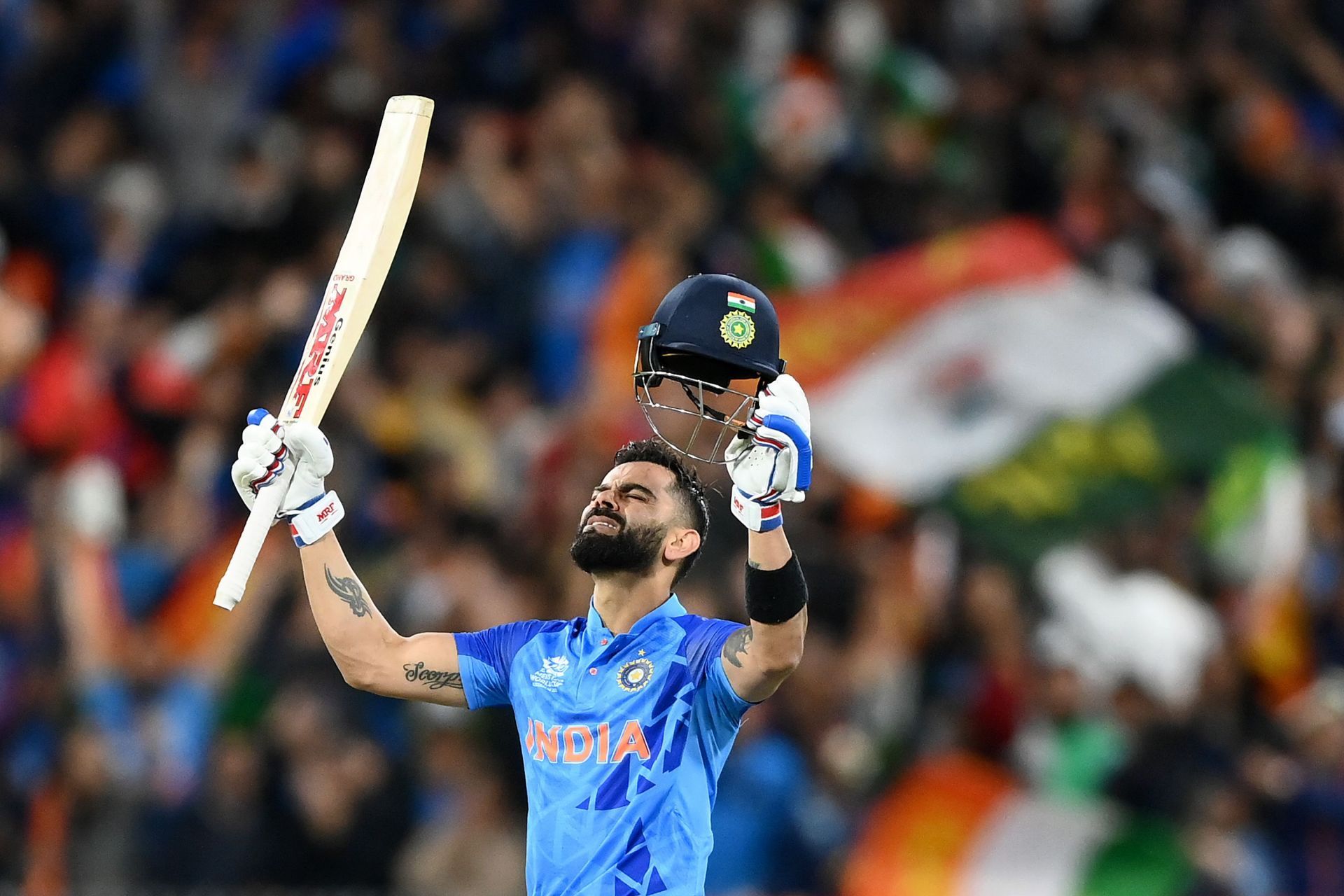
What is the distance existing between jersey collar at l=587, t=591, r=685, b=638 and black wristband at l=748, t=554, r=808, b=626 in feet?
2.00

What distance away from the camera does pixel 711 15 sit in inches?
539

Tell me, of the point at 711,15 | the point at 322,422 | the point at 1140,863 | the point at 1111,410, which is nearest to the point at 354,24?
the point at 711,15

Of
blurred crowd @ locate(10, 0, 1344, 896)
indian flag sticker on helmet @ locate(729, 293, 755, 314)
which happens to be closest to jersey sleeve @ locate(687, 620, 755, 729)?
indian flag sticker on helmet @ locate(729, 293, 755, 314)

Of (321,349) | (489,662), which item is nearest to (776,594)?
(489,662)

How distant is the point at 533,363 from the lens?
11805 millimetres

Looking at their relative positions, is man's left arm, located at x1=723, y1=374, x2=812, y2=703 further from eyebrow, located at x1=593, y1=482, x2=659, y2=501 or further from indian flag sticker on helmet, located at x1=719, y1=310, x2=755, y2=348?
eyebrow, located at x1=593, y1=482, x2=659, y2=501

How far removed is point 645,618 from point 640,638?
0.27ft

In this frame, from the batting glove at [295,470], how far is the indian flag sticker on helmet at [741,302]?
1.26 meters

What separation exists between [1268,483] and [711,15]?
15.3 feet

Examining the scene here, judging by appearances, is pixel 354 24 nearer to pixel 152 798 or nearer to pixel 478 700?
pixel 152 798

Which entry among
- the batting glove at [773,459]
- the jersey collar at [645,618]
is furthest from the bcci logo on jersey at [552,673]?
the batting glove at [773,459]

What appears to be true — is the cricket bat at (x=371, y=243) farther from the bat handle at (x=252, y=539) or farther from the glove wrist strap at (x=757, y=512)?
the glove wrist strap at (x=757, y=512)

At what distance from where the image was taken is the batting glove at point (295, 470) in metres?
6.21

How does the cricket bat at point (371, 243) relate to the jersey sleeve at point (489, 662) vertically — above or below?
above
